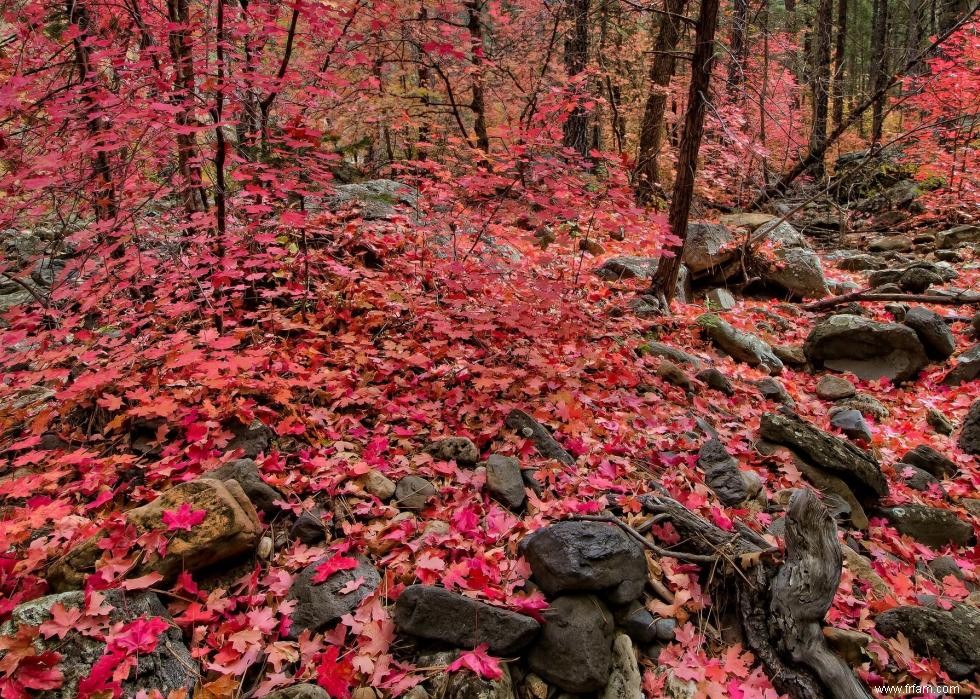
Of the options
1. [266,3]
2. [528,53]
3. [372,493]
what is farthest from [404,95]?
[372,493]

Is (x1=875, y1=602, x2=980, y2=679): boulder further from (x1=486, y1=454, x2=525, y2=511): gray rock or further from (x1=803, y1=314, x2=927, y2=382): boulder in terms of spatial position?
(x1=803, y1=314, x2=927, y2=382): boulder

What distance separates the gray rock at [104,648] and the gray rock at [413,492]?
1387mm

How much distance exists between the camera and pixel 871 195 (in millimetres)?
15984

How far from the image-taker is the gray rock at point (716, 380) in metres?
6.07

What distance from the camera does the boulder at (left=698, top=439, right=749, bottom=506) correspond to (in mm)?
4098

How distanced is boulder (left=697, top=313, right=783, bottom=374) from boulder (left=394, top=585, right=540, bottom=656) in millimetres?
5844

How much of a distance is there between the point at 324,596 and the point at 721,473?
10.4ft

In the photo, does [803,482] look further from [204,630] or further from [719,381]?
[204,630]

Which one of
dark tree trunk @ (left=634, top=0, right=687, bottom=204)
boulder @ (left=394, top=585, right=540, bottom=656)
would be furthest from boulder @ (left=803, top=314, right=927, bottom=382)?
boulder @ (left=394, top=585, right=540, bottom=656)

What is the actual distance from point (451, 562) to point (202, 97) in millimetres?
3547

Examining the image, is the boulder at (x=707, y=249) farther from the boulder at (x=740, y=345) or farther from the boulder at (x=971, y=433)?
the boulder at (x=971, y=433)

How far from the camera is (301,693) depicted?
7.32 ft

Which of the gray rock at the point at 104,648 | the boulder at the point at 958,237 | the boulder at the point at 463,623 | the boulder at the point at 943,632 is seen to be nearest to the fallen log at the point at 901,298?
the boulder at the point at 958,237

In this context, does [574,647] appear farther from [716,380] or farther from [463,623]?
[716,380]
